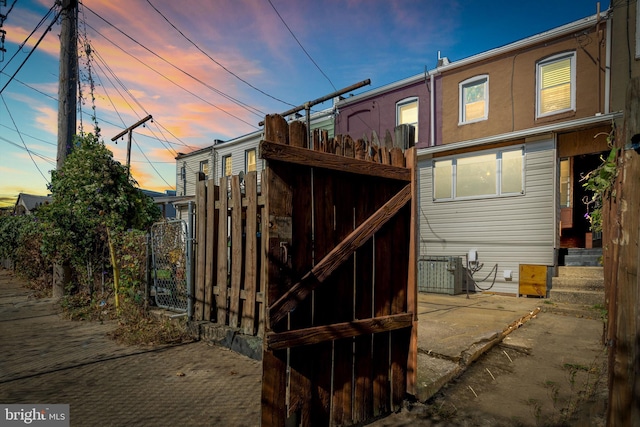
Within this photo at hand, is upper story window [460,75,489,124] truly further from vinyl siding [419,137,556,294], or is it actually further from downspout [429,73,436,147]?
vinyl siding [419,137,556,294]

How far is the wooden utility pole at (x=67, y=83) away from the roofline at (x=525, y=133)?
35.1ft

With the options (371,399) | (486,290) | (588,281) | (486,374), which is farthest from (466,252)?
(371,399)

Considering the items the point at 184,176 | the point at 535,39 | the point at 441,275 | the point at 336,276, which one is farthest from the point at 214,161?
the point at 336,276

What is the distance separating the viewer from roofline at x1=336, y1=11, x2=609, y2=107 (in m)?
9.72

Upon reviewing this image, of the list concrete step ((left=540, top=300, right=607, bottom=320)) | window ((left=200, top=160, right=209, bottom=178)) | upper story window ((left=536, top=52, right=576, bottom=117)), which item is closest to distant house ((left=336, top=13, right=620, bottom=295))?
upper story window ((left=536, top=52, right=576, bottom=117))

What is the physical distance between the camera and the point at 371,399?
3.05 m

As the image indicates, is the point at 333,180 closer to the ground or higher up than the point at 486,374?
higher up

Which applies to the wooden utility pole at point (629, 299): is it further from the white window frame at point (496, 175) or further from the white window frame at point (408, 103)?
the white window frame at point (408, 103)

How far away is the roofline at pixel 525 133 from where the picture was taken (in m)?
9.33

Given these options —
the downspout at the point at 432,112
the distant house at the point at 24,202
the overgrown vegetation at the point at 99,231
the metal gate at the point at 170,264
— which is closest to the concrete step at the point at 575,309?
the downspout at the point at 432,112

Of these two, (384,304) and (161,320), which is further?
(161,320)

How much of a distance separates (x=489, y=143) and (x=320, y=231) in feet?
34.1

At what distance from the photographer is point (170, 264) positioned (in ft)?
21.0

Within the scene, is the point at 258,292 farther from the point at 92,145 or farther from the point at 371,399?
the point at 92,145
